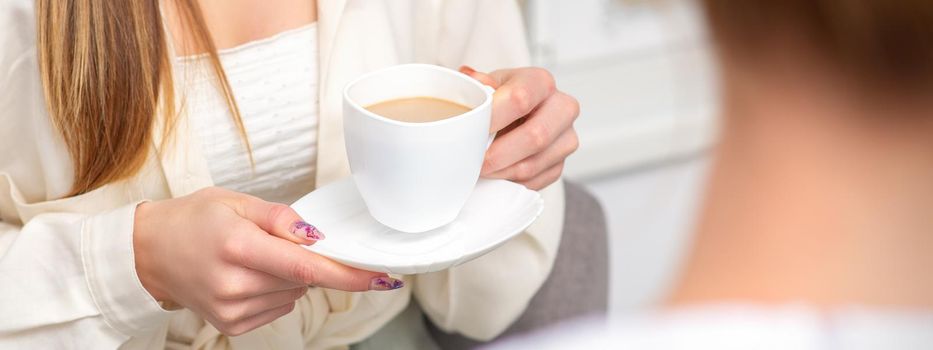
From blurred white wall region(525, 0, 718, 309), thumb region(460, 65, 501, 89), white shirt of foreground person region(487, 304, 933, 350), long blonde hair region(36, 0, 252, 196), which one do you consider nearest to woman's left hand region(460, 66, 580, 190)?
thumb region(460, 65, 501, 89)

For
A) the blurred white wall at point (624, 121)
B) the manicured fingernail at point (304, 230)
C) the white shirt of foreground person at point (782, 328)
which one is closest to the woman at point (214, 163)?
the manicured fingernail at point (304, 230)

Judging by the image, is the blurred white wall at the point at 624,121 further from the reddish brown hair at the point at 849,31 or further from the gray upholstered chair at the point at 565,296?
the reddish brown hair at the point at 849,31

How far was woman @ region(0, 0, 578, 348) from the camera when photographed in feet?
2.88

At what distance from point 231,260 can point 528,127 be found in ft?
0.94

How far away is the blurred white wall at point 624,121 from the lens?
2150 millimetres

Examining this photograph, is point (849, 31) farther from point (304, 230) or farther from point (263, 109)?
point (263, 109)

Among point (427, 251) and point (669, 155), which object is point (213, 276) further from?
point (669, 155)

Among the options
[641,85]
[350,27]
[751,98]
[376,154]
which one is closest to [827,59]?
[751,98]

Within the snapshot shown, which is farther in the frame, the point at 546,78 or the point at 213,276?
the point at 546,78

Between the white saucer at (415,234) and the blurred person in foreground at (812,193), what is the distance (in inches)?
11.6

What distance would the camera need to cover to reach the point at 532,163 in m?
0.97

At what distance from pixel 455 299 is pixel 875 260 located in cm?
71

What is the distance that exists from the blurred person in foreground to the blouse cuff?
533mm

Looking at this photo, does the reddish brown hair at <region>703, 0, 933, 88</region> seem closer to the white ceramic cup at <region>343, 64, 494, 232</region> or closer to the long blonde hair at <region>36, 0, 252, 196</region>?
the white ceramic cup at <region>343, 64, 494, 232</region>
